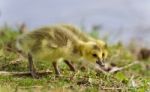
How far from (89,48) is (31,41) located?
0.42 m

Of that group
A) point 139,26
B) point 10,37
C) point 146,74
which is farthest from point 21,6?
point 146,74

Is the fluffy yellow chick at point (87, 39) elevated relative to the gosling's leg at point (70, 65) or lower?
elevated

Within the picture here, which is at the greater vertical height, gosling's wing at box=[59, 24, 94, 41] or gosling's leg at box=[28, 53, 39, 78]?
gosling's wing at box=[59, 24, 94, 41]

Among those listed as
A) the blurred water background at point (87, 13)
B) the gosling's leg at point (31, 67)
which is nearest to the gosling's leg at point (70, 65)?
the gosling's leg at point (31, 67)

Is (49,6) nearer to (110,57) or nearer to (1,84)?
(110,57)

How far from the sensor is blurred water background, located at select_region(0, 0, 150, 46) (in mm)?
9520

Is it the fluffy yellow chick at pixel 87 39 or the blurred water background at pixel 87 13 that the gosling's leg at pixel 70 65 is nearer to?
the fluffy yellow chick at pixel 87 39

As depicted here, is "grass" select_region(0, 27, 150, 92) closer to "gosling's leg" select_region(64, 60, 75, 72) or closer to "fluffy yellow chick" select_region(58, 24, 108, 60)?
"gosling's leg" select_region(64, 60, 75, 72)

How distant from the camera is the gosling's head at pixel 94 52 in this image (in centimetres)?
459

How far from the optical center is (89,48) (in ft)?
15.1

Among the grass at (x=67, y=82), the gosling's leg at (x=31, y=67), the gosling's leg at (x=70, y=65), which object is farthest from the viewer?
the gosling's leg at (x=70, y=65)

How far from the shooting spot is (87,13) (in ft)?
32.1

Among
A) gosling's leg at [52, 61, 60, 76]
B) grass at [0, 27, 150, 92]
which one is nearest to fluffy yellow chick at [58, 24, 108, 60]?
grass at [0, 27, 150, 92]

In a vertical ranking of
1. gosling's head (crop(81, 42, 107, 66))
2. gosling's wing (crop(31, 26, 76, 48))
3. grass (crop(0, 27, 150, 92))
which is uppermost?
gosling's wing (crop(31, 26, 76, 48))
